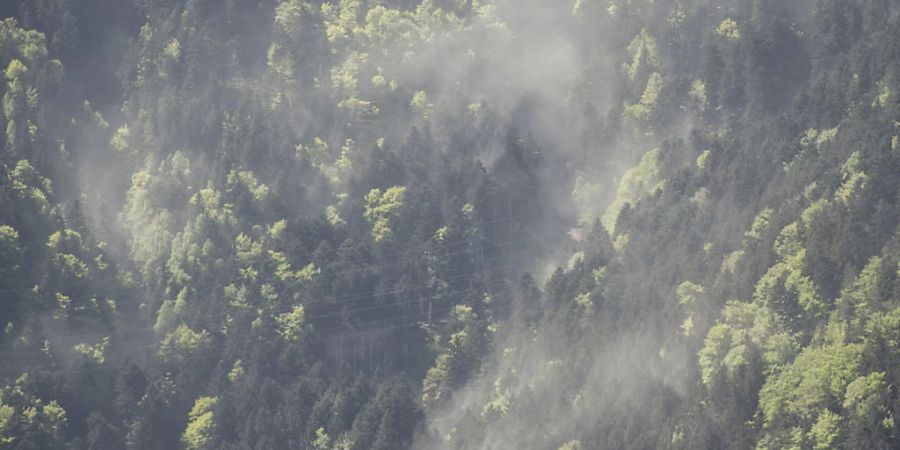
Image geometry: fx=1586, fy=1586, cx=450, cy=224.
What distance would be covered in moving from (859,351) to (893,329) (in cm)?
412

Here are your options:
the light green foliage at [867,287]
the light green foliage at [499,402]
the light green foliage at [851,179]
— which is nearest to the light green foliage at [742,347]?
the light green foliage at [867,287]

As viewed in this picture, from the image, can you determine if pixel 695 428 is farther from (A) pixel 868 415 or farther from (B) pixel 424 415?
(B) pixel 424 415

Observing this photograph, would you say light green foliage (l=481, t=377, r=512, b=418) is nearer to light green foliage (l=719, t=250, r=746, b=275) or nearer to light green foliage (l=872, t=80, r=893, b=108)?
light green foliage (l=719, t=250, r=746, b=275)

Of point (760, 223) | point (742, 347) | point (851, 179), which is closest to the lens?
point (742, 347)

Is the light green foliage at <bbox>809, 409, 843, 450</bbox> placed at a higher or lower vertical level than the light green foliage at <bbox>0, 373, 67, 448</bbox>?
lower

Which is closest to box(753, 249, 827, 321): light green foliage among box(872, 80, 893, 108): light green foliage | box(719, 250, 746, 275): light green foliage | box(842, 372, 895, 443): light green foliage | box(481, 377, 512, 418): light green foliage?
box(719, 250, 746, 275): light green foliage

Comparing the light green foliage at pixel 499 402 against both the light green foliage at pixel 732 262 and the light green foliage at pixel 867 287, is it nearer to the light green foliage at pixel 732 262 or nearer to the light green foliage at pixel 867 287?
the light green foliage at pixel 732 262

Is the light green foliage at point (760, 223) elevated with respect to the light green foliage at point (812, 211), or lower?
elevated

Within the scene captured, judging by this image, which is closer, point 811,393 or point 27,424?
point 811,393

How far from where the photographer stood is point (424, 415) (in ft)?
631

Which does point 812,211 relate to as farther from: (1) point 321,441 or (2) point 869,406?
(1) point 321,441

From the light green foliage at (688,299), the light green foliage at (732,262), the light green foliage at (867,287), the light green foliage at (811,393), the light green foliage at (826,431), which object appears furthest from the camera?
the light green foliage at (732,262)

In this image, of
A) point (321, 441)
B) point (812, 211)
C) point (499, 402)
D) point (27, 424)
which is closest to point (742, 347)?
point (812, 211)

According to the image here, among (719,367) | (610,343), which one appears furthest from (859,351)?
(610,343)
